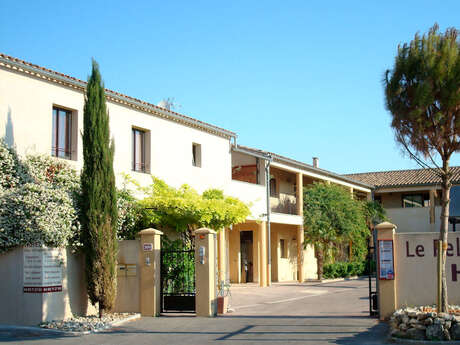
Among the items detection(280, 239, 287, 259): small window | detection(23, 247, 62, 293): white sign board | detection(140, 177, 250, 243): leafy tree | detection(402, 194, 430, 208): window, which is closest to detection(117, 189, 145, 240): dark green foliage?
detection(140, 177, 250, 243): leafy tree

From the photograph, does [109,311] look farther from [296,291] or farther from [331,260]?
[331,260]

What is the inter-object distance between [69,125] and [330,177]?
19995 millimetres

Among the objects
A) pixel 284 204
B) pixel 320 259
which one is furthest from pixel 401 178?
pixel 320 259

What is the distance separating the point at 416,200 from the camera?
4172 cm

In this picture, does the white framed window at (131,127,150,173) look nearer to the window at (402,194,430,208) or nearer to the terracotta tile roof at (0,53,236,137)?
the terracotta tile roof at (0,53,236,137)

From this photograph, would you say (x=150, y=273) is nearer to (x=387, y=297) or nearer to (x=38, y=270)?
(x=38, y=270)

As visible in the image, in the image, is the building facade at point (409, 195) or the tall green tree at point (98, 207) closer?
the tall green tree at point (98, 207)

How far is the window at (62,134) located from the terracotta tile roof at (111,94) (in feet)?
3.01

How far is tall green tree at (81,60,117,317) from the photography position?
1469 cm

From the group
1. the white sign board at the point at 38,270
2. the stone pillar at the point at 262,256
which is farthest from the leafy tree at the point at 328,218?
the white sign board at the point at 38,270

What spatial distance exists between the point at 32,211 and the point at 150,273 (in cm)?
359

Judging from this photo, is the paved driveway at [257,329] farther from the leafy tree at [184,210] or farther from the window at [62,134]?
the window at [62,134]

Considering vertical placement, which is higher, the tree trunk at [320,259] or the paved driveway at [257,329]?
the tree trunk at [320,259]

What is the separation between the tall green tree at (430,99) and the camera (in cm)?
1129
